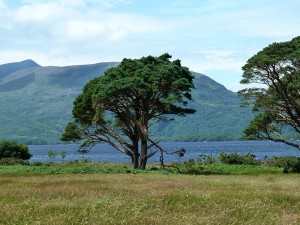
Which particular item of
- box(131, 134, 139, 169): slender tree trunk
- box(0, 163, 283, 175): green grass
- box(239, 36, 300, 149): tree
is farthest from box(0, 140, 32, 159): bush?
box(239, 36, 300, 149): tree

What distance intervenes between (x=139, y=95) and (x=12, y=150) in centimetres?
3898

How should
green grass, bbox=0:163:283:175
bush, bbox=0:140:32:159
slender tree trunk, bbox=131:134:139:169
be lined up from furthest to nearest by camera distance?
bush, bbox=0:140:32:159 < slender tree trunk, bbox=131:134:139:169 < green grass, bbox=0:163:283:175

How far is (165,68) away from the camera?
46750 mm

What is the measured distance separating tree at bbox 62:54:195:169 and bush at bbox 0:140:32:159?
91.4ft

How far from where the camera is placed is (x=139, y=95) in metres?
48.0

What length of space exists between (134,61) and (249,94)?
1337 cm

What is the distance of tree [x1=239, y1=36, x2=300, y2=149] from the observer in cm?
4425

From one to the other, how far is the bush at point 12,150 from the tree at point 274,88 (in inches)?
1681

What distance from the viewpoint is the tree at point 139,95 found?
46062 mm

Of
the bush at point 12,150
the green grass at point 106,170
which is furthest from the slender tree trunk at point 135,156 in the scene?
the bush at point 12,150

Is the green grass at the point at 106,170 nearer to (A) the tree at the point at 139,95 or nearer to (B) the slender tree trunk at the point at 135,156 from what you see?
(B) the slender tree trunk at the point at 135,156

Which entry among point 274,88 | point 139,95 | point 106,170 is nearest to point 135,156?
point 139,95

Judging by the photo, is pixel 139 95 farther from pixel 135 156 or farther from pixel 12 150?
pixel 12 150

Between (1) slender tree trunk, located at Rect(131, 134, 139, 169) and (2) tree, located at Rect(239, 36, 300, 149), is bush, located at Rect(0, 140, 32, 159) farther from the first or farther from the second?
(2) tree, located at Rect(239, 36, 300, 149)
